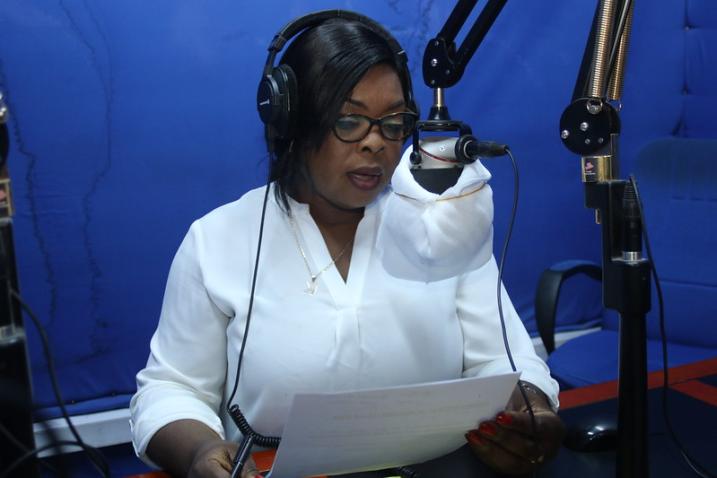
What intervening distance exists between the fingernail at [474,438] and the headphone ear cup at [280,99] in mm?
579

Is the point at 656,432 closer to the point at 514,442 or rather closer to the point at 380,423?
the point at 514,442

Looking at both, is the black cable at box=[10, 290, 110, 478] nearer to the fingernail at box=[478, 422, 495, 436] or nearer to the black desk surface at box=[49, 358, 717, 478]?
the black desk surface at box=[49, 358, 717, 478]

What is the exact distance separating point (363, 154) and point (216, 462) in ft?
1.87

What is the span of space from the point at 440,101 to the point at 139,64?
52.6 inches

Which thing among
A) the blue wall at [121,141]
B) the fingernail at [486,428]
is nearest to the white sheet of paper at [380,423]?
the fingernail at [486,428]

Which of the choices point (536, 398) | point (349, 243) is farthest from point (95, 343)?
point (536, 398)

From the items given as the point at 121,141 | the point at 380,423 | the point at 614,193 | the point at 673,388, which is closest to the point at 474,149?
the point at 614,193

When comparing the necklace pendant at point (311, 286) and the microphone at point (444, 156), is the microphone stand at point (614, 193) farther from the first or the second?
the necklace pendant at point (311, 286)

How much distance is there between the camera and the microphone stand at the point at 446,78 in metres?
0.96

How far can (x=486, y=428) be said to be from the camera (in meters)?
1.03

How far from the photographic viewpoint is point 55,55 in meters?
2.02

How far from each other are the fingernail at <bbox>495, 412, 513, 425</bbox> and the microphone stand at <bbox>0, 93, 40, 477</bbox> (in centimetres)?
60

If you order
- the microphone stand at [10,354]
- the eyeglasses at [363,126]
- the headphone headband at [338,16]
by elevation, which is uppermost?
the headphone headband at [338,16]

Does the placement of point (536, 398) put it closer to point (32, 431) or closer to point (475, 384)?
point (475, 384)
